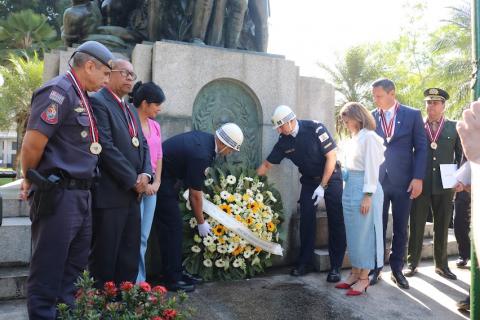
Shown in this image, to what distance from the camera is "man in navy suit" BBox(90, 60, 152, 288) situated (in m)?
2.83

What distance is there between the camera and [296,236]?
16.5ft

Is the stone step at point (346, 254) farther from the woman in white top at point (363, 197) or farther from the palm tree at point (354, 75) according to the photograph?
the palm tree at point (354, 75)

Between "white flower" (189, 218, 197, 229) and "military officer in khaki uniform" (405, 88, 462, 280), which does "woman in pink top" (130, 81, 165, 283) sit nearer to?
"white flower" (189, 218, 197, 229)

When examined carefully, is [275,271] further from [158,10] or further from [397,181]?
[158,10]

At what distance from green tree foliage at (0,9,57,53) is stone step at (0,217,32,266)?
23949mm

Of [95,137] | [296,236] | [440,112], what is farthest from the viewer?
[296,236]

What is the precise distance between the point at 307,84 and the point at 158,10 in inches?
80.9

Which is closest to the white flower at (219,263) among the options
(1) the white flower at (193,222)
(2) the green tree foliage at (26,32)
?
(1) the white flower at (193,222)

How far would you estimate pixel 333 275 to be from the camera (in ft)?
13.9

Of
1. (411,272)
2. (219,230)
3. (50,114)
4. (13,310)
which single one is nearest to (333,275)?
(411,272)

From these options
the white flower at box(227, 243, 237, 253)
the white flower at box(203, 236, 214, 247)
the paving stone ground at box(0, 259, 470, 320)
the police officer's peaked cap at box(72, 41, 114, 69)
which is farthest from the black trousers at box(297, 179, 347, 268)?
the police officer's peaked cap at box(72, 41, 114, 69)

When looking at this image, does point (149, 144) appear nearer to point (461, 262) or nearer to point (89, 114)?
point (89, 114)

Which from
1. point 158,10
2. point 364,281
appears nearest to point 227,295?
point 364,281

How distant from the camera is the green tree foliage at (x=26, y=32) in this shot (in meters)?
24.8
